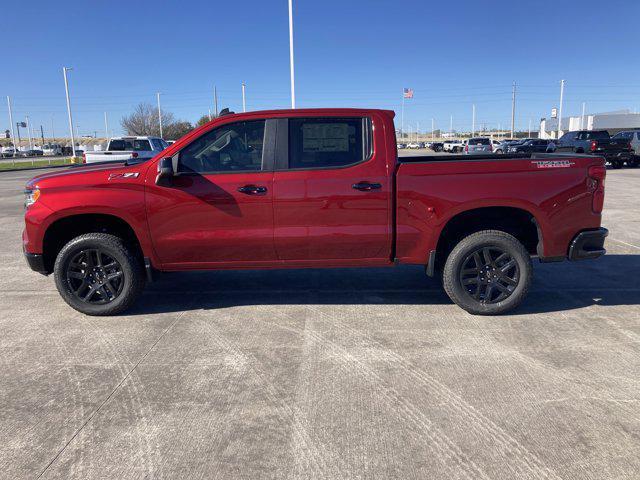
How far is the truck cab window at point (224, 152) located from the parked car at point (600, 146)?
77.7ft

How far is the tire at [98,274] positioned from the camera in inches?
196

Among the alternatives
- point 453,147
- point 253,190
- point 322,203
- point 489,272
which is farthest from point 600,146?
point 453,147

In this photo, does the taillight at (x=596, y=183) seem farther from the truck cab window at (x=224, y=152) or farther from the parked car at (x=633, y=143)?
the parked car at (x=633, y=143)

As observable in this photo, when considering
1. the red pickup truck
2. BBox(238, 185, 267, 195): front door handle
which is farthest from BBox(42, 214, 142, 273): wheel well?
BBox(238, 185, 267, 195): front door handle

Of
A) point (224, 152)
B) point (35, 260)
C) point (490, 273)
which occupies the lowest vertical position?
point (490, 273)

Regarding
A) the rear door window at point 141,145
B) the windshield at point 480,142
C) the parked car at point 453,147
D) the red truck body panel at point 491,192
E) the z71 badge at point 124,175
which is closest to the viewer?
the red truck body panel at point 491,192

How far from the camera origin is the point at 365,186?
4.79m

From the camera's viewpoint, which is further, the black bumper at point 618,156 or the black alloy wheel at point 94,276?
the black bumper at point 618,156

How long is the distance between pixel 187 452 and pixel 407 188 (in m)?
2.98

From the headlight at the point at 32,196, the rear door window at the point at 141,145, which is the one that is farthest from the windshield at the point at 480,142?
the headlight at the point at 32,196

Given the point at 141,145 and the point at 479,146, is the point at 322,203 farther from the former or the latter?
the point at 479,146

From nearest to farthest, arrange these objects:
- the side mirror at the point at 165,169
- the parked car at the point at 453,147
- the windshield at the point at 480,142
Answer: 1. the side mirror at the point at 165,169
2. the windshield at the point at 480,142
3. the parked car at the point at 453,147

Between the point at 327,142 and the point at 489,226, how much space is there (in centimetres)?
184

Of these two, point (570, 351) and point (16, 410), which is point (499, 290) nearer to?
point (570, 351)
